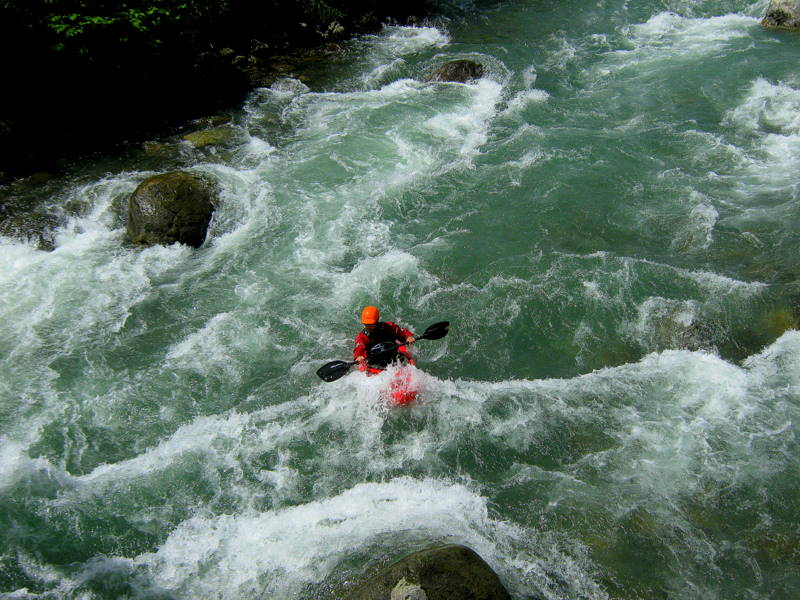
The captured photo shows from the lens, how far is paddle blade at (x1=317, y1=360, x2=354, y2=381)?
6395 millimetres

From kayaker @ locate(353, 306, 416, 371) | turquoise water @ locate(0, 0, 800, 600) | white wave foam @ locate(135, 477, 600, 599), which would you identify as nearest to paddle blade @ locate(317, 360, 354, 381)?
kayaker @ locate(353, 306, 416, 371)

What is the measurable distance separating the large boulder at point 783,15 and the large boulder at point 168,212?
542 inches

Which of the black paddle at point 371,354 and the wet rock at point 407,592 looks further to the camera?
the black paddle at point 371,354

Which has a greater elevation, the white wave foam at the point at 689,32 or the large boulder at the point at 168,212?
the white wave foam at the point at 689,32

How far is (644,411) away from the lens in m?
6.23

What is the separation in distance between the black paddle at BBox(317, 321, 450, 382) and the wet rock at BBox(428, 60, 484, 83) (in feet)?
26.3

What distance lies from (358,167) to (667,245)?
16.7ft

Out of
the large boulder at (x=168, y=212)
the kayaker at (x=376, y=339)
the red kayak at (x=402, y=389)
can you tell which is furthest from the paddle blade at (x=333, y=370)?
the large boulder at (x=168, y=212)

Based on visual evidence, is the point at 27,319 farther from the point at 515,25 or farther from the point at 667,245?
the point at 515,25

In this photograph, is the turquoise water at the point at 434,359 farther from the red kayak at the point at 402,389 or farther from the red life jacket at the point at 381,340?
the red life jacket at the point at 381,340

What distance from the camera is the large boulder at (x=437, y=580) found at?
413 centimetres

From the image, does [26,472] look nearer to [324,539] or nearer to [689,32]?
[324,539]

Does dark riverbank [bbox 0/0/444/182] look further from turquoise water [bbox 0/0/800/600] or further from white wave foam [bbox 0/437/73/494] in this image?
white wave foam [bbox 0/437/73/494]

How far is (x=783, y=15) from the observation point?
14.0 metres
